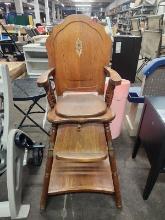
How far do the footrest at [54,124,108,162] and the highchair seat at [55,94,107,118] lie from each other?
0.54 feet

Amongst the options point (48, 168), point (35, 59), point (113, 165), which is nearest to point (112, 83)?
point (113, 165)

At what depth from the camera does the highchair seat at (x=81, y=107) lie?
1.06m

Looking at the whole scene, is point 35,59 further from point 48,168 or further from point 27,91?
point 48,168

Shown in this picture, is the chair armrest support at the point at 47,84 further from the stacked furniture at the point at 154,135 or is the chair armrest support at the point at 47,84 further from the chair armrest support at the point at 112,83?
the stacked furniture at the point at 154,135

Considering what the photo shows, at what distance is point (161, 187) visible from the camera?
1351 millimetres

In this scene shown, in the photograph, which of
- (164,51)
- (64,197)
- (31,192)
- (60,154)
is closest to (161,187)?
(64,197)

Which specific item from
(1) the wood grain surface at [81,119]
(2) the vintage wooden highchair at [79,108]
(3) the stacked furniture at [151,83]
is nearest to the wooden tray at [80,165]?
(2) the vintage wooden highchair at [79,108]

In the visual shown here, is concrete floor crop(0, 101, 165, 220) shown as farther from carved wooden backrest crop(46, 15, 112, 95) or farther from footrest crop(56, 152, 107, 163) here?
carved wooden backrest crop(46, 15, 112, 95)

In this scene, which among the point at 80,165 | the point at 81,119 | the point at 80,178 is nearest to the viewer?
the point at 81,119

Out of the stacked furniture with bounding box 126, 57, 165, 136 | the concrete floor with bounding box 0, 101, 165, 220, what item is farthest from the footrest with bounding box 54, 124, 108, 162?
the stacked furniture with bounding box 126, 57, 165, 136

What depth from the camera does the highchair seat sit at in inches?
41.8

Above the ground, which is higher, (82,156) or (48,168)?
(82,156)

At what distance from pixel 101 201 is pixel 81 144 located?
0.42m

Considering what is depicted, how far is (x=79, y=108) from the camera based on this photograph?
111 centimetres
